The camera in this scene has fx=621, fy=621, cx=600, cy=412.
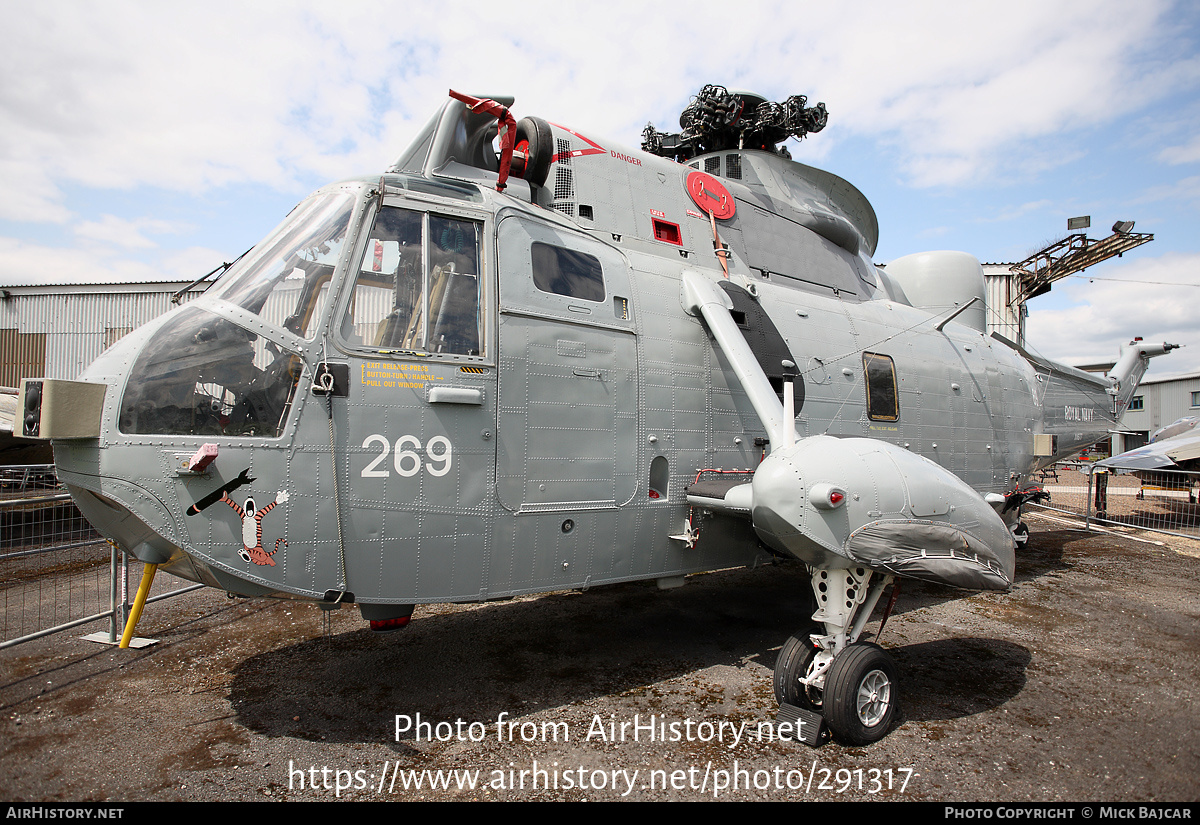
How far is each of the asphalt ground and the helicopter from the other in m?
0.66

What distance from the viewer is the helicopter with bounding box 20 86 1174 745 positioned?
3.81 meters

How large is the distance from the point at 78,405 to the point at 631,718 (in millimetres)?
4194

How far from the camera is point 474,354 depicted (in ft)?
14.6

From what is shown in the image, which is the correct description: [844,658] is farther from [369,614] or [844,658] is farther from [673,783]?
[369,614]

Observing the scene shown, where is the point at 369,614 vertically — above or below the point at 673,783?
above

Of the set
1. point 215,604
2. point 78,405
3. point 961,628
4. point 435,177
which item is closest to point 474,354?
point 435,177

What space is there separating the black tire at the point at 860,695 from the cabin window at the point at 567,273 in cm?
337

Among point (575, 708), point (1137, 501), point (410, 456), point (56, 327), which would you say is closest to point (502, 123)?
point (410, 456)

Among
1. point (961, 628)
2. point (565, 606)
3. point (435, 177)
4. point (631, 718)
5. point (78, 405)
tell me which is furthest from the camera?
point (565, 606)

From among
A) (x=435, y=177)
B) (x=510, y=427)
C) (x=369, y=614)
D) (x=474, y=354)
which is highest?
(x=435, y=177)

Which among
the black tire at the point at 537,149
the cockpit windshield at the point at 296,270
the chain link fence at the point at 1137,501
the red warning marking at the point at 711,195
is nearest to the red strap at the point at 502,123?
the black tire at the point at 537,149

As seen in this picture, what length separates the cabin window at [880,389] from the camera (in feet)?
22.5

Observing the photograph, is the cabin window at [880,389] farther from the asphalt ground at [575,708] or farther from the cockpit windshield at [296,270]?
the cockpit windshield at [296,270]

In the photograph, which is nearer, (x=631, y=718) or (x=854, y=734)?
(x=854, y=734)
